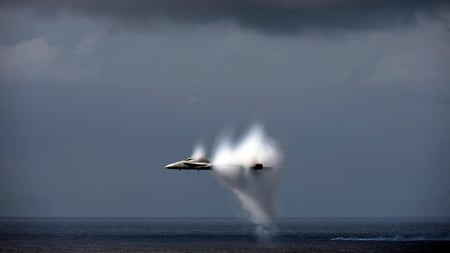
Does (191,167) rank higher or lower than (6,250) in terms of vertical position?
higher

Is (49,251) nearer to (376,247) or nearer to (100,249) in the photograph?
(100,249)

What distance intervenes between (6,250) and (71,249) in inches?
515

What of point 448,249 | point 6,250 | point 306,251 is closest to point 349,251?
point 306,251

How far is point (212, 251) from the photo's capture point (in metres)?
163

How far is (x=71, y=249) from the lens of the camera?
169750 millimetres

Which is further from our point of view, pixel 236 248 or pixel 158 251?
pixel 236 248

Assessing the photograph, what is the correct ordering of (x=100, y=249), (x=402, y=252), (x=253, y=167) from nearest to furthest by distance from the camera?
1. (x=253, y=167)
2. (x=402, y=252)
3. (x=100, y=249)

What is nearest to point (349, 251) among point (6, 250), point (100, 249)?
point (100, 249)

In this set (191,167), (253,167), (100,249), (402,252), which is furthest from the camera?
(100,249)

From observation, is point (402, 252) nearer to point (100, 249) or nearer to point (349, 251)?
point (349, 251)

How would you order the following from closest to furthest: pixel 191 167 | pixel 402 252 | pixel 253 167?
pixel 253 167
pixel 191 167
pixel 402 252

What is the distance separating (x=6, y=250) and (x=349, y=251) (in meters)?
68.9

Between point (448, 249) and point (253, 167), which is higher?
point (253, 167)

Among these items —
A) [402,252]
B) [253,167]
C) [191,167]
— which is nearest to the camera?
[253,167]
